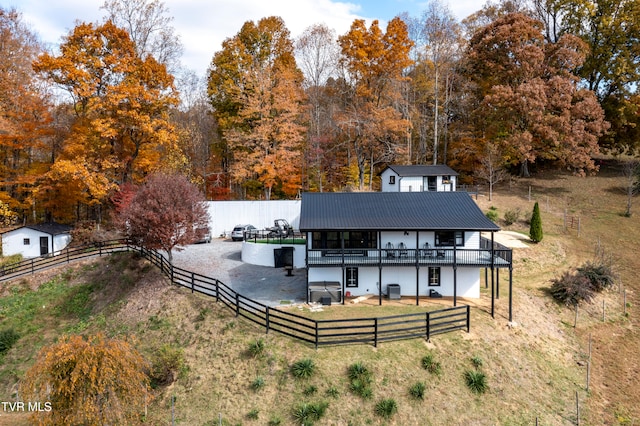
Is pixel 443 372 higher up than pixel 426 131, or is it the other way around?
pixel 426 131

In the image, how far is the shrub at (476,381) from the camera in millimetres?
15141

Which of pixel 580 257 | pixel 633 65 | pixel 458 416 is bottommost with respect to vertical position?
pixel 458 416

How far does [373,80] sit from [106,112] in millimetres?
24432

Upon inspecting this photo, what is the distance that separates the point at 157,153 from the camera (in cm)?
3491

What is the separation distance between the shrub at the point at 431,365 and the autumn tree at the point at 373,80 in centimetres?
2495

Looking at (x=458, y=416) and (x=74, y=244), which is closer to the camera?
(x=458, y=416)

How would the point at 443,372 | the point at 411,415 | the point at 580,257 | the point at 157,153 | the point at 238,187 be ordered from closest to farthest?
the point at 411,415
the point at 443,372
the point at 580,257
the point at 157,153
the point at 238,187

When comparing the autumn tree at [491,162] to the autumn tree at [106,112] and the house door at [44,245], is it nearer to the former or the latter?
the autumn tree at [106,112]

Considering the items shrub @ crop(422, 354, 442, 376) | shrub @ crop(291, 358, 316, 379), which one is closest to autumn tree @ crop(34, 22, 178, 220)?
shrub @ crop(291, 358, 316, 379)

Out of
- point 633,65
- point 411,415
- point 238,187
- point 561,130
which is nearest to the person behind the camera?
point 411,415

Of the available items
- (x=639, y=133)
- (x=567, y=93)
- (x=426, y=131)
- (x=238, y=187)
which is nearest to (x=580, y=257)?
(x=567, y=93)

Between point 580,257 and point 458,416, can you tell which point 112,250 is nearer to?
point 458,416

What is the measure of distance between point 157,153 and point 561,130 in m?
36.5

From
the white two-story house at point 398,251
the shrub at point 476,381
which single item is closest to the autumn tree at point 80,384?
the white two-story house at point 398,251
